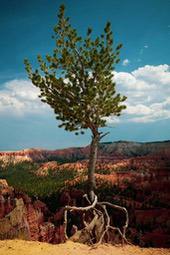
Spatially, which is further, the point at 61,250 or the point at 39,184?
the point at 39,184

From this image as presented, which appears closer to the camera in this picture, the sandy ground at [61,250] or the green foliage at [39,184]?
the sandy ground at [61,250]

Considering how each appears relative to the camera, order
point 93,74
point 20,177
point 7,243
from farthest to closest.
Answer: point 20,177 → point 93,74 → point 7,243

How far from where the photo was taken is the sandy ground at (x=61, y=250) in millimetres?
14602

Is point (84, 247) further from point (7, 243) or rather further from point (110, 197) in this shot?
point (110, 197)

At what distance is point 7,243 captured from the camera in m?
15.5

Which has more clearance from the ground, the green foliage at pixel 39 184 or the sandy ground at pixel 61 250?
the sandy ground at pixel 61 250

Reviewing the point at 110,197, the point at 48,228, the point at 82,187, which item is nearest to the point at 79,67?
the point at 48,228

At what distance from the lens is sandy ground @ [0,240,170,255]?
14602 mm

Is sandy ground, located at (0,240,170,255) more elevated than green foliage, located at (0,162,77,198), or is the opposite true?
sandy ground, located at (0,240,170,255)

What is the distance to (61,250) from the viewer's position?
15.1 m

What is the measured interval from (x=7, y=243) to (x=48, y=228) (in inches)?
2508

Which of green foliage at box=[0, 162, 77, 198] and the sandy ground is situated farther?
green foliage at box=[0, 162, 77, 198]

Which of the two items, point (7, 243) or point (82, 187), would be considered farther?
point (82, 187)

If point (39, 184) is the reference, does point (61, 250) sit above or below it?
above
